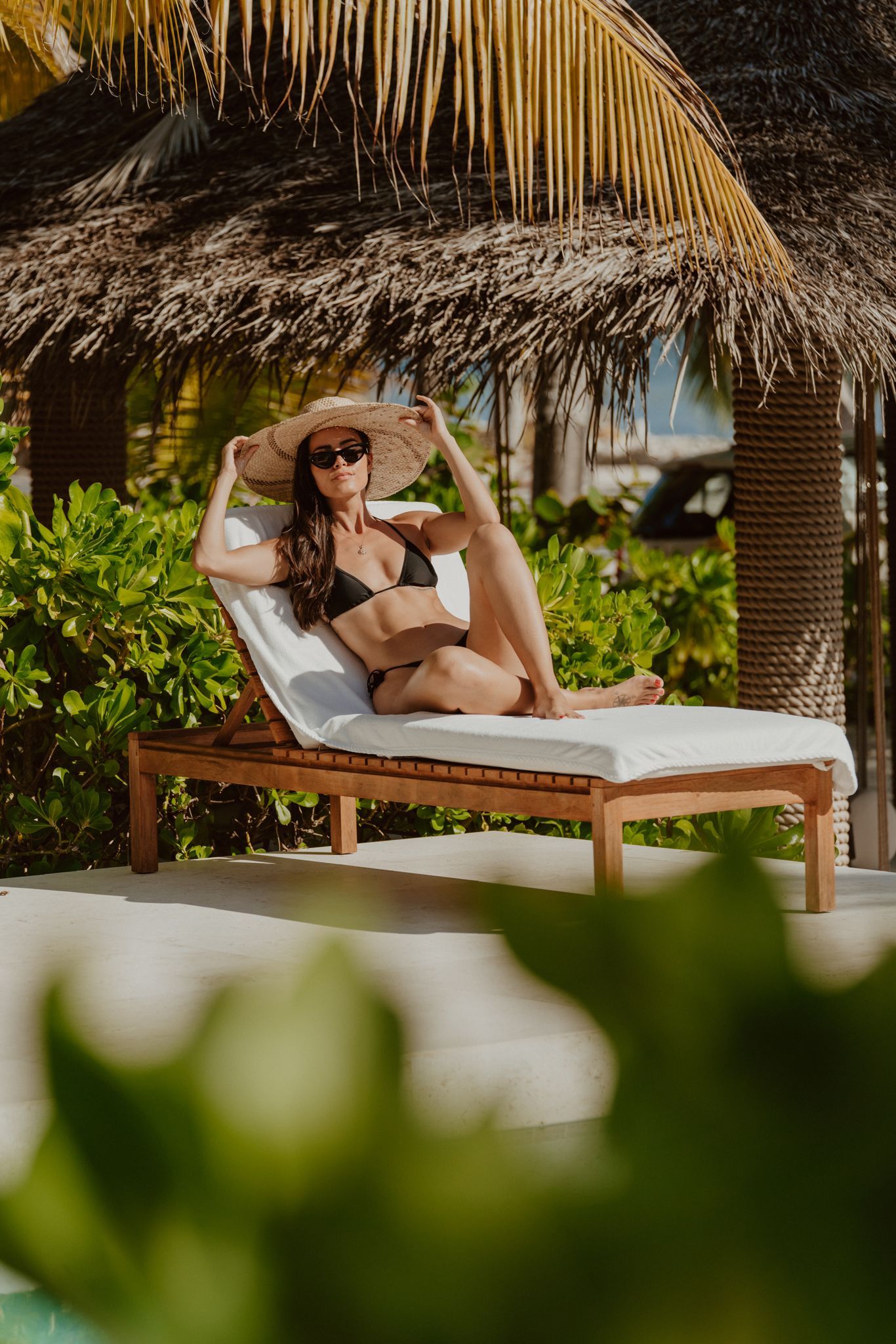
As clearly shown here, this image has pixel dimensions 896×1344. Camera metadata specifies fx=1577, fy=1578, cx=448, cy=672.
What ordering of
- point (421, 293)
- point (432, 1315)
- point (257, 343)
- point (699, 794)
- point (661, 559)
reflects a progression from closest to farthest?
point (432, 1315) → point (699, 794) → point (421, 293) → point (257, 343) → point (661, 559)

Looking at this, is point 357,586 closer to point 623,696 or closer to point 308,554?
point 308,554

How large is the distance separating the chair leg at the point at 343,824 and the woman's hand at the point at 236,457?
106cm

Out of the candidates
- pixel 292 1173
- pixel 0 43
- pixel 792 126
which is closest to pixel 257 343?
pixel 792 126

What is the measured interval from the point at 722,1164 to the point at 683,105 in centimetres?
561

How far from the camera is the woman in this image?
417 cm

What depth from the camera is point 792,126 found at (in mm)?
6637

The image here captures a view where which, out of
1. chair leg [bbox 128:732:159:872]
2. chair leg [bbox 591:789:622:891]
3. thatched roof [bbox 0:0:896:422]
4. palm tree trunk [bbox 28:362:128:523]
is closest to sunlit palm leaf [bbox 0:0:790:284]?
thatched roof [bbox 0:0:896:422]

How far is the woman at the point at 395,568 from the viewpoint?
13.7 feet

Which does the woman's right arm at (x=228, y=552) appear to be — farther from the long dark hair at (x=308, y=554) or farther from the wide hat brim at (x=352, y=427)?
the wide hat brim at (x=352, y=427)

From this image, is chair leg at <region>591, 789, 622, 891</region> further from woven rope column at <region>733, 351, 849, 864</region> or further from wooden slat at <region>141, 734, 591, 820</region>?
woven rope column at <region>733, 351, 849, 864</region>

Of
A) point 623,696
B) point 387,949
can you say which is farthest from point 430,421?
point 387,949

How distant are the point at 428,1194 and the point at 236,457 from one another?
4.41m

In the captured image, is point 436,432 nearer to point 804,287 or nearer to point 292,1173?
point 804,287

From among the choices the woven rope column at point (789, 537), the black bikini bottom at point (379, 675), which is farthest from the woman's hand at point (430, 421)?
the woven rope column at point (789, 537)
